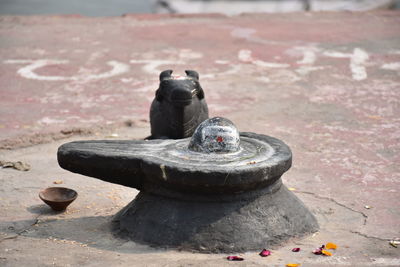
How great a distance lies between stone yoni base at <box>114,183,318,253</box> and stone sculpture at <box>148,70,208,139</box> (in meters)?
1.22

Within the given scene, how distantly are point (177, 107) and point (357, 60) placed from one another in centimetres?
429

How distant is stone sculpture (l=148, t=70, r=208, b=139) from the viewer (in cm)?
507

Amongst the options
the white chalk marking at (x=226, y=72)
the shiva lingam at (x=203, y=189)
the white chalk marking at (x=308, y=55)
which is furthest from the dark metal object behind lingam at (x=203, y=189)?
the white chalk marking at (x=308, y=55)

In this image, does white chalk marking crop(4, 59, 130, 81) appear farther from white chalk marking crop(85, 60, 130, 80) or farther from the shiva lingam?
the shiva lingam

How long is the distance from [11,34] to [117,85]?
2831mm

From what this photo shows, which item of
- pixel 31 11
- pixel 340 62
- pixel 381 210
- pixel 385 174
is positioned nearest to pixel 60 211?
pixel 381 210

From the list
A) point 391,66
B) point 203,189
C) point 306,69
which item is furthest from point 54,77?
point 203,189

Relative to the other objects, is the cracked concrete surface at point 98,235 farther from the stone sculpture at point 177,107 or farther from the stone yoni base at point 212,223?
the stone sculpture at point 177,107

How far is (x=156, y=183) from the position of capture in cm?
393

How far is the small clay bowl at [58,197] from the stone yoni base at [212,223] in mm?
536

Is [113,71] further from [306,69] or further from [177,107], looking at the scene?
[177,107]

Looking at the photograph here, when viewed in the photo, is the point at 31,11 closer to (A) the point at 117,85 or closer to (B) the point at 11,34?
Result: (B) the point at 11,34

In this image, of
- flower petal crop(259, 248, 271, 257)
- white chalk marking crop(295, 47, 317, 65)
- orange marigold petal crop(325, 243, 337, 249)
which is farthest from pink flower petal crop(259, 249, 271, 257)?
white chalk marking crop(295, 47, 317, 65)

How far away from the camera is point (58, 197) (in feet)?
14.6
